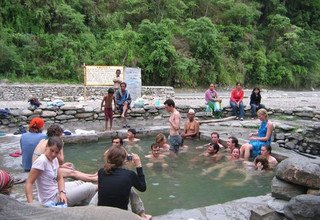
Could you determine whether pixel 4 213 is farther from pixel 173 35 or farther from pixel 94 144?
pixel 173 35

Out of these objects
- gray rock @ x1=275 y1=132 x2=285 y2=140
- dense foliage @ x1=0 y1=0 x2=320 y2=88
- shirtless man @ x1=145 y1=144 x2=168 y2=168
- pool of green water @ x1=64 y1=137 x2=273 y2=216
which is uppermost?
dense foliage @ x1=0 y1=0 x2=320 y2=88

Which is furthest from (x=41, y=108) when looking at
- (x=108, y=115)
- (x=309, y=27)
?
(x=309, y=27)

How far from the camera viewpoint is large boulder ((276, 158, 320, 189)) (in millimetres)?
4457

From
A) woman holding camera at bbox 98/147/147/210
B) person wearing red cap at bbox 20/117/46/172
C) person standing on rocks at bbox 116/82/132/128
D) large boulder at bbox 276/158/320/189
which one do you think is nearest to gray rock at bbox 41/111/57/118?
person standing on rocks at bbox 116/82/132/128

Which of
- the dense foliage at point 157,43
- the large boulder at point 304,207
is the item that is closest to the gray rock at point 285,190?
the large boulder at point 304,207

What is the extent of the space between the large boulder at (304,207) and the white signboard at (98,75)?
43.9ft

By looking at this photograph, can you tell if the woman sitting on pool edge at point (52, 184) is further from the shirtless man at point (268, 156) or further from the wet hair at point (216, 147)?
the wet hair at point (216, 147)

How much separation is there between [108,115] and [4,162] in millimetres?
4342

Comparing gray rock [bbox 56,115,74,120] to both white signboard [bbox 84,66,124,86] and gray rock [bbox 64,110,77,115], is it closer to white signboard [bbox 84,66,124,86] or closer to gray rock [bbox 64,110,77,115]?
gray rock [bbox 64,110,77,115]

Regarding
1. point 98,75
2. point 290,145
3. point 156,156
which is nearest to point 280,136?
point 290,145

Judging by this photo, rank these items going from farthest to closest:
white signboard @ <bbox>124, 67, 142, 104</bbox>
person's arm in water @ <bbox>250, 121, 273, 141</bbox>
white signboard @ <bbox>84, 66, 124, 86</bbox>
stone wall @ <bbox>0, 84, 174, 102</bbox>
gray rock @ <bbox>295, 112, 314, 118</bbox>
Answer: stone wall @ <bbox>0, 84, 174, 102</bbox>
white signboard @ <bbox>124, 67, 142, 104</bbox>
white signboard @ <bbox>84, 66, 124, 86</bbox>
gray rock @ <bbox>295, 112, 314, 118</bbox>
person's arm in water @ <bbox>250, 121, 273, 141</bbox>

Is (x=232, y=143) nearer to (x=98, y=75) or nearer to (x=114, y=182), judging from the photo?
(x=114, y=182)

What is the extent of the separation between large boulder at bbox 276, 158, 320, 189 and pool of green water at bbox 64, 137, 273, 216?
2.11 meters

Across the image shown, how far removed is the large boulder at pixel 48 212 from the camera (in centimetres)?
232
